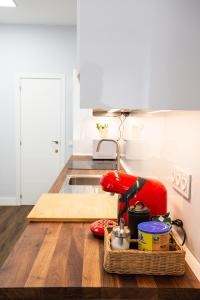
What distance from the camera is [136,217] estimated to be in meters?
1.13

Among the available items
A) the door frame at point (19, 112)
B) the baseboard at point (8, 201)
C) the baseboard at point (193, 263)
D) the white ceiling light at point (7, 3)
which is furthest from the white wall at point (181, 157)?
the baseboard at point (8, 201)

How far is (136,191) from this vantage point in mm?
1238

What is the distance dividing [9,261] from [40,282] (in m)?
0.18

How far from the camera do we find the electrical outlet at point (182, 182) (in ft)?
3.72

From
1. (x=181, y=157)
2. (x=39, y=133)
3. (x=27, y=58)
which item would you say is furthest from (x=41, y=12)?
(x=181, y=157)

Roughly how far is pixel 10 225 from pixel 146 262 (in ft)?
11.6

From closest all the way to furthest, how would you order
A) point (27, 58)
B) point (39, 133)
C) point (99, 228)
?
point (99, 228)
point (27, 58)
point (39, 133)

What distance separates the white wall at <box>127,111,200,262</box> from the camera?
107 centimetres

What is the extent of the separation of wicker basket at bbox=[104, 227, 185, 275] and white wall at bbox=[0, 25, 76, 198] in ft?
13.1

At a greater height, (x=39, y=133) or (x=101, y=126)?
(x=101, y=126)

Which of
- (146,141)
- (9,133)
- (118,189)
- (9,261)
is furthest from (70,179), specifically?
(9,133)

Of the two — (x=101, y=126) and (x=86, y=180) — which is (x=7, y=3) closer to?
(x=101, y=126)

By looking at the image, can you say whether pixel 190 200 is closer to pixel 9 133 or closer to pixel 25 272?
pixel 25 272

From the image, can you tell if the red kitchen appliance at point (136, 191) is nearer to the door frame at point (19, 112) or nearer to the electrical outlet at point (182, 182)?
the electrical outlet at point (182, 182)
